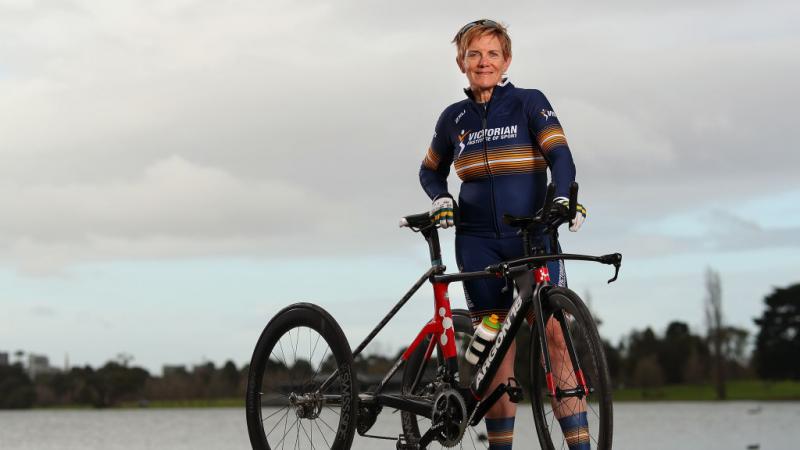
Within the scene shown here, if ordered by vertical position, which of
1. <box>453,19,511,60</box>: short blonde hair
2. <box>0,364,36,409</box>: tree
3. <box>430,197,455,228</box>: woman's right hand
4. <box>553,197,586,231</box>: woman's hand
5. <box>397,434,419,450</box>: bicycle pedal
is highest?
<box>0,364,36,409</box>: tree

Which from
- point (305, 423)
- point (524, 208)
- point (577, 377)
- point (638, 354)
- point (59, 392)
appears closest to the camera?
point (577, 377)

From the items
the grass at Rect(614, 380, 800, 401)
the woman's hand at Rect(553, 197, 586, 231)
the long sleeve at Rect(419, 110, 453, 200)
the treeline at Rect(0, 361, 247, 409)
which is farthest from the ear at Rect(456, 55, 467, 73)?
the grass at Rect(614, 380, 800, 401)

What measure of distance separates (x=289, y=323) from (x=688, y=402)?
11634 cm

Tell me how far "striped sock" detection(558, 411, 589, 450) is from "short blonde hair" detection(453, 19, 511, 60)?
197cm

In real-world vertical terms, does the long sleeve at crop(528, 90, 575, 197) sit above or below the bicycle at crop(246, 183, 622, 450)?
above

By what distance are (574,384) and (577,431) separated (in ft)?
0.81

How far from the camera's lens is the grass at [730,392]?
115 metres

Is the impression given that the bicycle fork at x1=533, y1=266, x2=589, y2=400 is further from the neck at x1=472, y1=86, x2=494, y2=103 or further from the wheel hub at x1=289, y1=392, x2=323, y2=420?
the wheel hub at x1=289, y1=392, x2=323, y2=420

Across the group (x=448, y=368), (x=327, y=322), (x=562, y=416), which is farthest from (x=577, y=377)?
(x=327, y=322)

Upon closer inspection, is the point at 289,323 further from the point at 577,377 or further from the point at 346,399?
the point at 577,377

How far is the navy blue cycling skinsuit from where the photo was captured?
6.42m

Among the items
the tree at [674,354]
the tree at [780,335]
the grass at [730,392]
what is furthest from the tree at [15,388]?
the tree at [674,354]

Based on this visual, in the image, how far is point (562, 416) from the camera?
5895 millimetres

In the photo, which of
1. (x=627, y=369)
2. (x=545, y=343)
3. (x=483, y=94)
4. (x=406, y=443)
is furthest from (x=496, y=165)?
(x=627, y=369)
